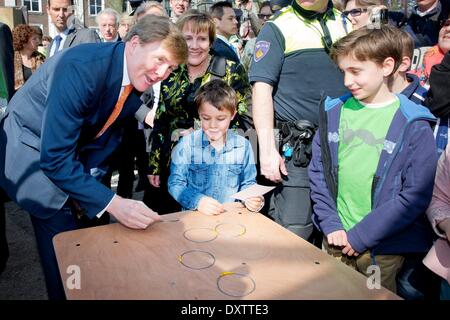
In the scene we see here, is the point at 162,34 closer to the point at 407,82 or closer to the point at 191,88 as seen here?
the point at 191,88

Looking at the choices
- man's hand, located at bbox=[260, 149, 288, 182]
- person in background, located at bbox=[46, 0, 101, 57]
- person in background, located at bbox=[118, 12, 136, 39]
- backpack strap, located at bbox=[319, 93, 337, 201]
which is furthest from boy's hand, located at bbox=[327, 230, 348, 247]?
person in background, located at bbox=[118, 12, 136, 39]

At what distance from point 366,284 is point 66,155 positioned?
1240 mm

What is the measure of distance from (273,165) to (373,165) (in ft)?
1.71

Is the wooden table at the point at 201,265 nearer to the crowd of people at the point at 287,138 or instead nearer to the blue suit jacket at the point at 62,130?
the crowd of people at the point at 287,138

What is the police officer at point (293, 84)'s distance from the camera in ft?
7.23

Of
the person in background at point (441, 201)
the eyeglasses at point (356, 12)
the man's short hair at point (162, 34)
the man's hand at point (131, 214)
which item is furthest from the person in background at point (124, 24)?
the person in background at point (441, 201)

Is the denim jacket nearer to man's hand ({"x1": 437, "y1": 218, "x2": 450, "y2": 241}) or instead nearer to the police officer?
the police officer

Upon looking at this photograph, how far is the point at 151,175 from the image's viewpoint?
2.82 metres

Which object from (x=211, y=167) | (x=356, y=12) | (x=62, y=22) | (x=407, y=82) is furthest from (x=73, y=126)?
(x=62, y=22)

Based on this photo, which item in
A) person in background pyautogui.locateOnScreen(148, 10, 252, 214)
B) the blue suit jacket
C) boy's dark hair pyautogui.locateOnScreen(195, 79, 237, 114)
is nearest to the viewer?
the blue suit jacket

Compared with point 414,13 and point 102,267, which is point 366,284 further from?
point 414,13

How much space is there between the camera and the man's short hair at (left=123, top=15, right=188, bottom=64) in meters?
1.73

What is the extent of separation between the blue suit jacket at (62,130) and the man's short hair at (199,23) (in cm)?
94

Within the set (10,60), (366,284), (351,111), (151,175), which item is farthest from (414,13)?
(10,60)
